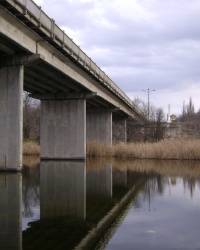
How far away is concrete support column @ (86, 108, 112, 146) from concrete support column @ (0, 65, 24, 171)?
26808 millimetres

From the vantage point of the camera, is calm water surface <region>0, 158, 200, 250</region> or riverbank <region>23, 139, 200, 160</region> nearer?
calm water surface <region>0, 158, 200, 250</region>

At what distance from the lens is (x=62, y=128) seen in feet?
113

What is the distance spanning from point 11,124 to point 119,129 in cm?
4617

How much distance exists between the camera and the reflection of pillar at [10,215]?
6.75m

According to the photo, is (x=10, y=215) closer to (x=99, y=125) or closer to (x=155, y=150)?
(x=155, y=150)

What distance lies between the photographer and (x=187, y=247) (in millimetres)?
6570

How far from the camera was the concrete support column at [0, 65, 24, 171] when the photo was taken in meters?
19.9

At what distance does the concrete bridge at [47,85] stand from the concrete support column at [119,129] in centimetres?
1598

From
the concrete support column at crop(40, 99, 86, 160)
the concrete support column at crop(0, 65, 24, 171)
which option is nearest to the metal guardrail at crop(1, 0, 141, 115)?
the concrete support column at crop(0, 65, 24, 171)

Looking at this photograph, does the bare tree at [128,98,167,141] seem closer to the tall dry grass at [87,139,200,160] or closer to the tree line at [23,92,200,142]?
the tree line at [23,92,200,142]

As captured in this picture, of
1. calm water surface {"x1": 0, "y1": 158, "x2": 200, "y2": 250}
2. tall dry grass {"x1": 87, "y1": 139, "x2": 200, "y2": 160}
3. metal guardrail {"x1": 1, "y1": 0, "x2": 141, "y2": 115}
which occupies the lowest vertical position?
calm water surface {"x1": 0, "y1": 158, "x2": 200, "y2": 250}

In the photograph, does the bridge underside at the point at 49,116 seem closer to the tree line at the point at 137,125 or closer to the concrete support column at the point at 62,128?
the concrete support column at the point at 62,128

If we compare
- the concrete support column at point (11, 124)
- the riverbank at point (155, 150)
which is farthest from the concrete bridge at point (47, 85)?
the riverbank at point (155, 150)

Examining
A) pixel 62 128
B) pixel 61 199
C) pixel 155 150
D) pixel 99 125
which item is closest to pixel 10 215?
pixel 61 199
